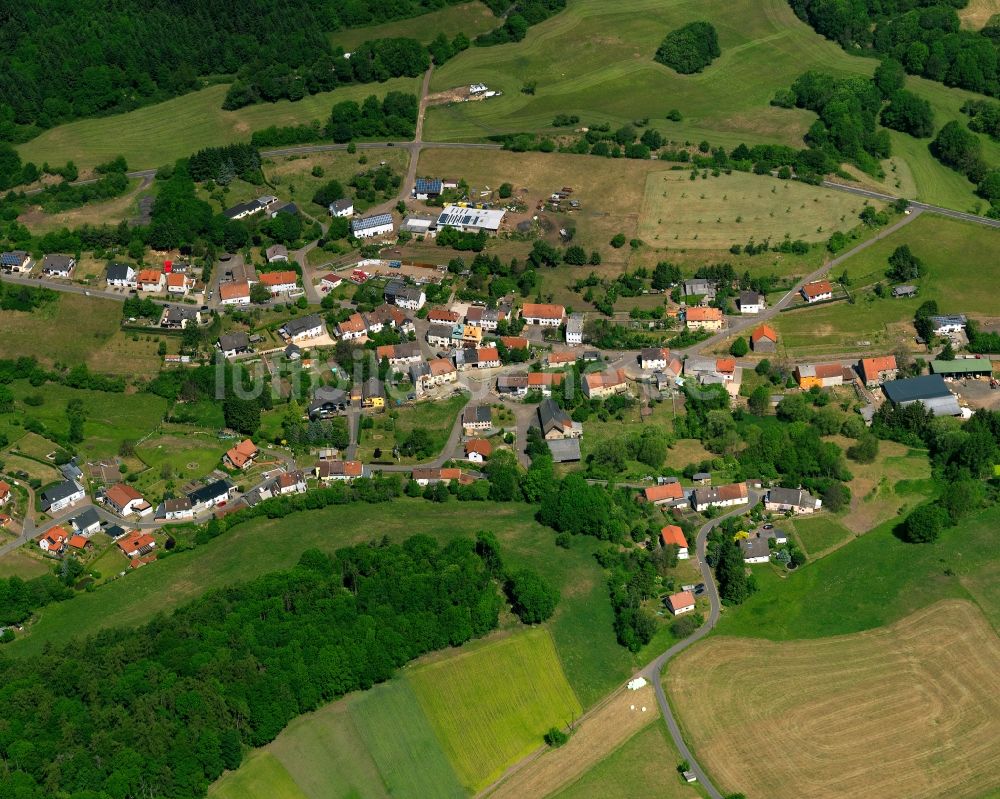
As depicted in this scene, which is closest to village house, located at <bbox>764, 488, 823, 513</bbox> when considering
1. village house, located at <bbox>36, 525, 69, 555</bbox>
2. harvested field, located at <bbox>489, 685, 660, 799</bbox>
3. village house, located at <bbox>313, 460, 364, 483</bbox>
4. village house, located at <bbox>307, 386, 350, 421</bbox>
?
harvested field, located at <bbox>489, 685, 660, 799</bbox>

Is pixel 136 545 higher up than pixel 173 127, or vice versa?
pixel 173 127

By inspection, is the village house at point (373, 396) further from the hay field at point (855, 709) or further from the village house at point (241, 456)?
the hay field at point (855, 709)

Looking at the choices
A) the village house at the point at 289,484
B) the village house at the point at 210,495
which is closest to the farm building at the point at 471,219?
the village house at the point at 289,484

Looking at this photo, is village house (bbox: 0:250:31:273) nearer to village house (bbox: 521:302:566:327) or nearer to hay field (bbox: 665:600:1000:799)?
village house (bbox: 521:302:566:327)

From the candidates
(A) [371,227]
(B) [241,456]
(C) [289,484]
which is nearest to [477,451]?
(C) [289,484]

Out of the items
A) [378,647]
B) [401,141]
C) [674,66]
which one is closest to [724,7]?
[674,66]

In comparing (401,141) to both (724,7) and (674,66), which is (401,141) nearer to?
(674,66)

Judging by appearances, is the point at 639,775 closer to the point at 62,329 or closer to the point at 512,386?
the point at 512,386
